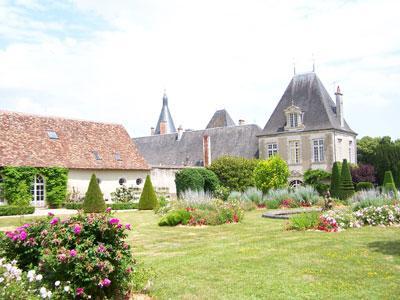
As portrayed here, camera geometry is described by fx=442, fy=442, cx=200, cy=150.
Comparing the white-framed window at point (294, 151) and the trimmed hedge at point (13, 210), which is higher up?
the white-framed window at point (294, 151)

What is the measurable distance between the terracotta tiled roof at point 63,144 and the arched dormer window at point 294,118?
11.4 meters

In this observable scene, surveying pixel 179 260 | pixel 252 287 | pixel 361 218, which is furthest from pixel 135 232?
pixel 252 287

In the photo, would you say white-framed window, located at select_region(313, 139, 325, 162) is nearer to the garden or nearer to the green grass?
the garden

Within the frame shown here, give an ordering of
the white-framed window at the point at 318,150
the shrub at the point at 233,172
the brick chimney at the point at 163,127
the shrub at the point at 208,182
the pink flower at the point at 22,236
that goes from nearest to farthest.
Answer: the pink flower at the point at 22,236 < the shrub at the point at 208,182 < the shrub at the point at 233,172 < the white-framed window at the point at 318,150 < the brick chimney at the point at 163,127

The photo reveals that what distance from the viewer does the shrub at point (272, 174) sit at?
24.6 m

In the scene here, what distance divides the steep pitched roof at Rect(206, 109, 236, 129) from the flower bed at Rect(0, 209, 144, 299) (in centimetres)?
3736

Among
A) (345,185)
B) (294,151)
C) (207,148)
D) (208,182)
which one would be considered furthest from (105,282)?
(207,148)

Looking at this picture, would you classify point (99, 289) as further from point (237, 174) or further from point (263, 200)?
point (237, 174)

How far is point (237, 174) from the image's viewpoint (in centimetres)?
2845

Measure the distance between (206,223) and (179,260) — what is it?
5.86 meters

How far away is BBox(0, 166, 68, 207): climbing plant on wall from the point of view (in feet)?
71.6

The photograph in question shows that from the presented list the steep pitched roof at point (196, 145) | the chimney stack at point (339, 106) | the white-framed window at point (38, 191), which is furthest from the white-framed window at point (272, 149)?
the white-framed window at point (38, 191)

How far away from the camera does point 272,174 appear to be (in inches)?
974

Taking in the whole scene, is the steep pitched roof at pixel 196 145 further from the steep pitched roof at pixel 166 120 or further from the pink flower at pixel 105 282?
the pink flower at pixel 105 282
